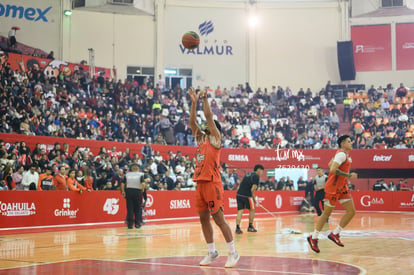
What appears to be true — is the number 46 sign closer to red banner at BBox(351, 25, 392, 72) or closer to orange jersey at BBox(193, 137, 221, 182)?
orange jersey at BBox(193, 137, 221, 182)

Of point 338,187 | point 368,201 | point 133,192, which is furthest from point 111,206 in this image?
point 368,201

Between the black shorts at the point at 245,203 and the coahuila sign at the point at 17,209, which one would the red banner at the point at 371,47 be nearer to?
the black shorts at the point at 245,203

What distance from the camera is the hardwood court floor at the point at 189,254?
882 cm

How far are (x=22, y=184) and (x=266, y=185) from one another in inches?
634

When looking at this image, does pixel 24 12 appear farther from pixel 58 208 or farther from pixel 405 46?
pixel 405 46

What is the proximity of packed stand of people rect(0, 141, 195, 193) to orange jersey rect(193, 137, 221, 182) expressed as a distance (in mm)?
10606

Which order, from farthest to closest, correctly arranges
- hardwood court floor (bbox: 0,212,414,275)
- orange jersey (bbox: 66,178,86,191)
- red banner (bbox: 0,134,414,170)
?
red banner (bbox: 0,134,414,170), orange jersey (bbox: 66,178,86,191), hardwood court floor (bbox: 0,212,414,275)

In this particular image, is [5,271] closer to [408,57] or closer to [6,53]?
[6,53]

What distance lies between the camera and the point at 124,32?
41.4 metres

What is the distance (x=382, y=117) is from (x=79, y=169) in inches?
924

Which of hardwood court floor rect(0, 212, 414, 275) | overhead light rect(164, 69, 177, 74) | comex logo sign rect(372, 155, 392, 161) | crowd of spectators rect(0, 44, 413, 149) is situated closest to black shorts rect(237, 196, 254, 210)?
hardwood court floor rect(0, 212, 414, 275)

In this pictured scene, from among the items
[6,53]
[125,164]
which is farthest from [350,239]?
[6,53]

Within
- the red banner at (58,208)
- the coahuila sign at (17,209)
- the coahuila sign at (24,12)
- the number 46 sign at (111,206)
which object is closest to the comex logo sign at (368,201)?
the red banner at (58,208)

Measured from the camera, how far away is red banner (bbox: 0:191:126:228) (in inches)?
675
